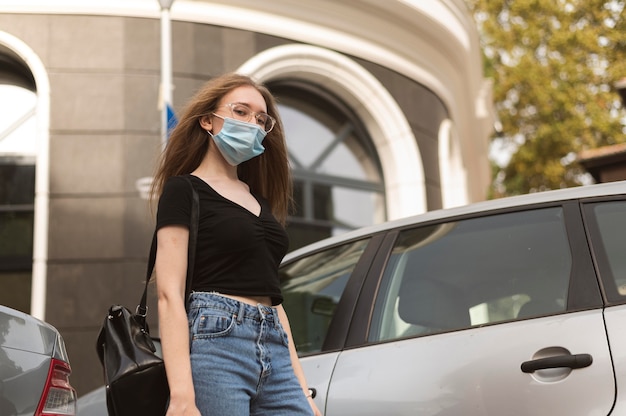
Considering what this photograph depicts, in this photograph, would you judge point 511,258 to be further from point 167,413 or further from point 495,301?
point 167,413

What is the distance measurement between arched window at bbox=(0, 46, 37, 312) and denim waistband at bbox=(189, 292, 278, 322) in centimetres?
765

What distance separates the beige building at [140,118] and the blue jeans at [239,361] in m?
6.96

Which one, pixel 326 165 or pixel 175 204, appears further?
pixel 326 165

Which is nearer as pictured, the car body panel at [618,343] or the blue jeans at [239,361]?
the blue jeans at [239,361]

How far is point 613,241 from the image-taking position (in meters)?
2.92

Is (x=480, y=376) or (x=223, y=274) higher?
(x=223, y=274)

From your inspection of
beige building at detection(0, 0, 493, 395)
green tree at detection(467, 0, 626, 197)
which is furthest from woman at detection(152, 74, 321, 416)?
green tree at detection(467, 0, 626, 197)

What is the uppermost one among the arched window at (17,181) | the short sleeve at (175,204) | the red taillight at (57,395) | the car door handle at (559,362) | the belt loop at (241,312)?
the arched window at (17,181)

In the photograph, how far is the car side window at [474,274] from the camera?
3.00 m

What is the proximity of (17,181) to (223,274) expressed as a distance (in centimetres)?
798

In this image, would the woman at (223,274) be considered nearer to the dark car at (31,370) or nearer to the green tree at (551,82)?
the dark car at (31,370)

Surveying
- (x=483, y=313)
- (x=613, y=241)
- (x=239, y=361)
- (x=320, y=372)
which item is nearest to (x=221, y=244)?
(x=239, y=361)

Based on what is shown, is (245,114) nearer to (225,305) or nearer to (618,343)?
(225,305)

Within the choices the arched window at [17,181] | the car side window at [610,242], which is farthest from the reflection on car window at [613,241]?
the arched window at [17,181]
